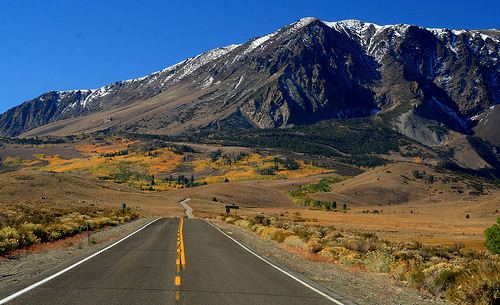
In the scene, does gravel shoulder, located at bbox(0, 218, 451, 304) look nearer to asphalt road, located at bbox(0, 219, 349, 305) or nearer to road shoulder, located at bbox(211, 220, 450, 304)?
road shoulder, located at bbox(211, 220, 450, 304)

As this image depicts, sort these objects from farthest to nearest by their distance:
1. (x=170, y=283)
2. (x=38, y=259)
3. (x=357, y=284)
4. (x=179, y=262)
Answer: (x=38, y=259) < (x=179, y=262) < (x=357, y=284) < (x=170, y=283)

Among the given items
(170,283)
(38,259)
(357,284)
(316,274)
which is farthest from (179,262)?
(357,284)

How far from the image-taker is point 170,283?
10820mm

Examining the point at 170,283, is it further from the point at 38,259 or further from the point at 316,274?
the point at 38,259

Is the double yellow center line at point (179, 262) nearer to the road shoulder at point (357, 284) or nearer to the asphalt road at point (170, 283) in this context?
the asphalt road at point (170, 283)

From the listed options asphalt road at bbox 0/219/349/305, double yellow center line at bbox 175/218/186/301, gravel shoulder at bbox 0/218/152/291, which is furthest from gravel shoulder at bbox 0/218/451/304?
double yellow center line at bbox 175/218/186/301

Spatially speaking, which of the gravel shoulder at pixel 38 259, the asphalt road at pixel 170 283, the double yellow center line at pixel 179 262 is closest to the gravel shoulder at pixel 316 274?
the gravel shoulder at pixel 38 259

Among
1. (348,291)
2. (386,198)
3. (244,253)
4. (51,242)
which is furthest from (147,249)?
(386,198)

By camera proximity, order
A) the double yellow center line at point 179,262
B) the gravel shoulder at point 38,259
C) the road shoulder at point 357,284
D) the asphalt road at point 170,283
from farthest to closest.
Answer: the gravel shoulder at point 38,259 → the road shoulder at point 357,284 → the double yellow center line at point 179,262 → the asphalt road at point 170,283

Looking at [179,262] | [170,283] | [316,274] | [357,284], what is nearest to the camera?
[170,283]

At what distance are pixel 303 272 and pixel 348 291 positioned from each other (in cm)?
300

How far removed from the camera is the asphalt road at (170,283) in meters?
9.12

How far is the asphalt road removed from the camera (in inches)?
359

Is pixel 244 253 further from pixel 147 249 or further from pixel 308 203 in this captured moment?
pixel 308 203
